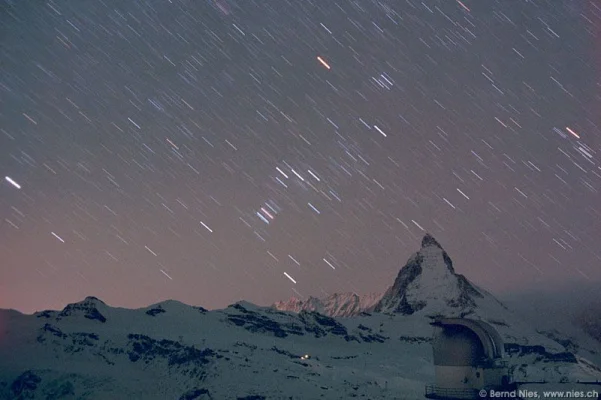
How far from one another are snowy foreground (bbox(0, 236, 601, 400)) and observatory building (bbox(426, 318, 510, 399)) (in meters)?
52.6

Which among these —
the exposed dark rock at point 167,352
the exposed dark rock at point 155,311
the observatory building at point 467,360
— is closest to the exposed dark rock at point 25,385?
the exposed dark rock at point 167,352

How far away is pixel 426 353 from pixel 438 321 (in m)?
125

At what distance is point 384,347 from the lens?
579ft

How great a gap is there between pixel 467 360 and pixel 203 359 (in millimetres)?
80319

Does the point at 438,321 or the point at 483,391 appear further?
the point at 438,321

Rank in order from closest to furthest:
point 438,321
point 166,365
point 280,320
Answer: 1. point 438,321
2. point 166,365
3. point 280,320

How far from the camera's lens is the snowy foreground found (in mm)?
105562

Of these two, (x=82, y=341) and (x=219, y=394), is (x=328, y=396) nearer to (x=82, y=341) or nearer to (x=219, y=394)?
(x=219, y=394)

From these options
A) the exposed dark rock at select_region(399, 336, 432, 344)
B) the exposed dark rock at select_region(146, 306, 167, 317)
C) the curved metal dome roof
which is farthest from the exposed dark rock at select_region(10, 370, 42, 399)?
the exposed dark rock at select_region(399, 336, 432, 344)

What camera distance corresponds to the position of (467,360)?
4944cm

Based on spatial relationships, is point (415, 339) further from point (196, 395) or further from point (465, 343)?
point (465, 343)

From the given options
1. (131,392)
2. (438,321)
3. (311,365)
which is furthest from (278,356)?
(438,321)

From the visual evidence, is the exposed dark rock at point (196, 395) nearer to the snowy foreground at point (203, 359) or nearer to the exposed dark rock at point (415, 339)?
the snowy foreground at point (203, 359)

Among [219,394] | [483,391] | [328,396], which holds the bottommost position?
[219,394]
